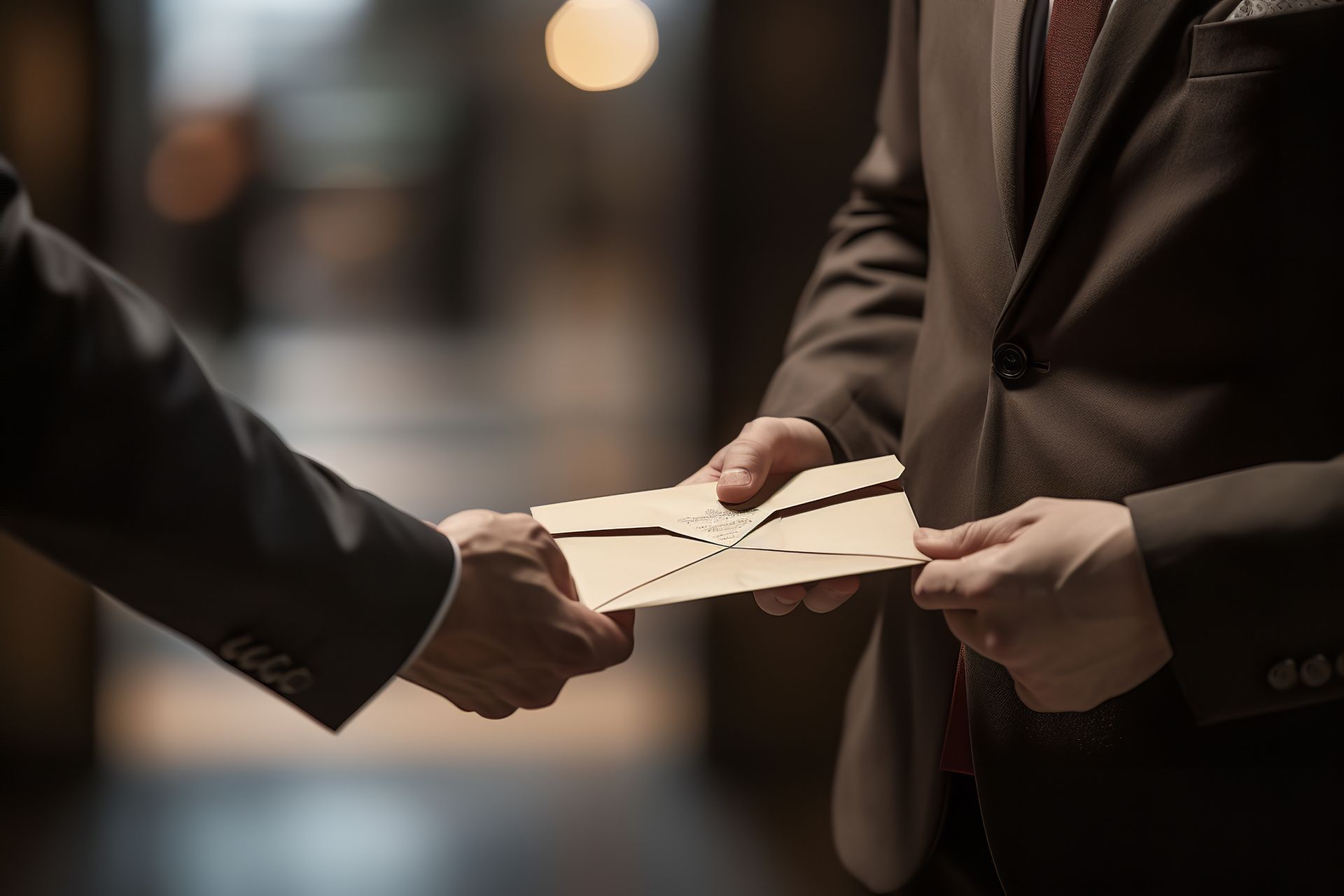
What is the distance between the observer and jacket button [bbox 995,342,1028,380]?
74 centimetres

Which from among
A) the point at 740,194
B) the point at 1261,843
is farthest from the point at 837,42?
the point at 1261,843

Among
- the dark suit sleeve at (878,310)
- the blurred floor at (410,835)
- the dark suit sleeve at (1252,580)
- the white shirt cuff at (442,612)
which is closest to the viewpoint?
the dark suit sleeve at (1252,580)

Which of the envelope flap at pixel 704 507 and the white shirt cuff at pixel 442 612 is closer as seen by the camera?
the white shirt cuff at pixel 442 612

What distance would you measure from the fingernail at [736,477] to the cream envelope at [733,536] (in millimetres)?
26

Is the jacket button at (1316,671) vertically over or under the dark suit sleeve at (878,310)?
under

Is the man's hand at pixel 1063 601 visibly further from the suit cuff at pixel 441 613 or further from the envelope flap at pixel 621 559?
the suit cuff at pixel 441 613

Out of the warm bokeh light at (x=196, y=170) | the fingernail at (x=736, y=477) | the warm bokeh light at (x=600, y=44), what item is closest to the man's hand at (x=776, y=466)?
the fingernail at (x=736, y=477)

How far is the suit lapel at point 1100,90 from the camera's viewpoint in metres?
0.65

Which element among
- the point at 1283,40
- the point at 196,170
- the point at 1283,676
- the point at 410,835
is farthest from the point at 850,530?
the point at 196,170

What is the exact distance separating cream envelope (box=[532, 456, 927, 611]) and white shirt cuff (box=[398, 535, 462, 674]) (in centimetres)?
9

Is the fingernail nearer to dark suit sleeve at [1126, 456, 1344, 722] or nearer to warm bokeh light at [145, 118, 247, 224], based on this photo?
dark suit sleeve at [1126, 456, 1344, 722]

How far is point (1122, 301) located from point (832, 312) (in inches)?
15.4

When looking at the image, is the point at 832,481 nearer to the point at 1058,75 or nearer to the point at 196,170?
the point at 1058,75

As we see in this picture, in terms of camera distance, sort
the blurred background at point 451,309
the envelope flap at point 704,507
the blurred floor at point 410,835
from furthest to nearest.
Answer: the blurred background at point 451,309, the blurred floor at point 410,835, the envelope flap at point 704,507
